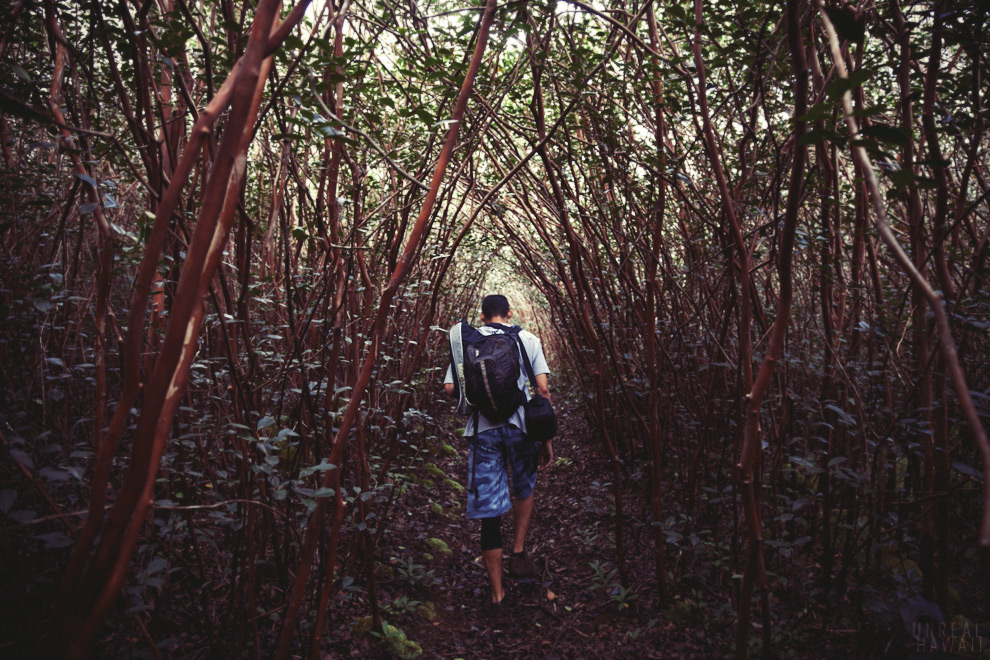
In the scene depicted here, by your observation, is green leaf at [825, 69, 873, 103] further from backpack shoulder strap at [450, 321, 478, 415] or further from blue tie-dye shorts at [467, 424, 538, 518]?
blue tie-dye shorts at [467, 424, 538, 518]

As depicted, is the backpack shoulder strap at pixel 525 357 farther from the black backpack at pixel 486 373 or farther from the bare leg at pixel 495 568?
the bare leg at pixel 495 568

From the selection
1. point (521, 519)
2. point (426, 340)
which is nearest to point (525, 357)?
point (426, 340)

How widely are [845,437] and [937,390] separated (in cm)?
78

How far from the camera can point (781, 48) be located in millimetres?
2086

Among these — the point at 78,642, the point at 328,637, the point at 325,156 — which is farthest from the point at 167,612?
the point at 325,156

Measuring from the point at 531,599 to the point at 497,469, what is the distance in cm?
76

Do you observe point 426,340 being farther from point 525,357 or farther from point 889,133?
point 889,133

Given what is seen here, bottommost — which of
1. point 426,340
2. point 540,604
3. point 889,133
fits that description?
point 540,604

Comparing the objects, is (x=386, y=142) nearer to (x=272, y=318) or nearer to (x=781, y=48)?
(x=272, y=318)

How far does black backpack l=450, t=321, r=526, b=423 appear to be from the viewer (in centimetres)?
291

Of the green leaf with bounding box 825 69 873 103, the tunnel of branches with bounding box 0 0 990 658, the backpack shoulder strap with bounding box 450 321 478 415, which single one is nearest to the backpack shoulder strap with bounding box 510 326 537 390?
the backpack shoulder strap with bounding box 450 321 478 415

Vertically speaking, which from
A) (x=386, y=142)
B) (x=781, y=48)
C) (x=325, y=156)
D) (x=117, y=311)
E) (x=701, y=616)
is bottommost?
(x=701, y=616)

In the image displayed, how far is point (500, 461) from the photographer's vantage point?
9.78 feet

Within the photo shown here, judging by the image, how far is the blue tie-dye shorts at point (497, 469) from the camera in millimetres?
2869
